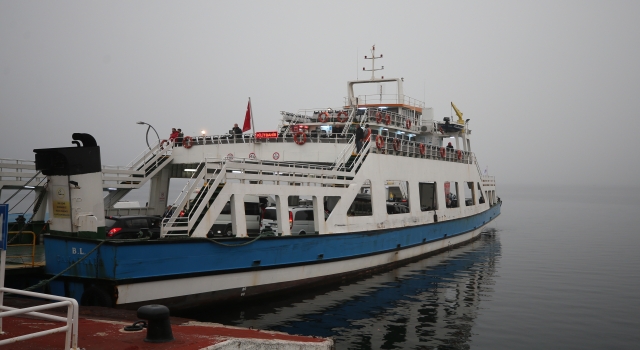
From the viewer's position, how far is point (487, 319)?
1387cm

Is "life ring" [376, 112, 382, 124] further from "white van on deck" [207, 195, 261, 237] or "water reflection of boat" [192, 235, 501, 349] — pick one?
"white van on deck" [207, 195, 261, 237]

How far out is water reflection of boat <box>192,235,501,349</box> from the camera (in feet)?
39.8

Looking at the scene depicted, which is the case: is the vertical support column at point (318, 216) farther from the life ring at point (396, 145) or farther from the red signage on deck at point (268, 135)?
the red signage on deck at point (268, 135)

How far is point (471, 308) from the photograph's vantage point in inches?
589

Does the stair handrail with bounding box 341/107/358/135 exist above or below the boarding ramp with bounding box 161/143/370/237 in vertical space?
above

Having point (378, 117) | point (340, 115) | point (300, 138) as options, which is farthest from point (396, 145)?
point (300, 138)

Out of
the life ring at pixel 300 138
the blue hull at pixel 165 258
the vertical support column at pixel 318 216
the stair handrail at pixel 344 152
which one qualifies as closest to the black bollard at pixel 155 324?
the blue hull at pixel 165 258

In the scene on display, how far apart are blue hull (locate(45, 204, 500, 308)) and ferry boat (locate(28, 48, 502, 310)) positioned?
0.03 m

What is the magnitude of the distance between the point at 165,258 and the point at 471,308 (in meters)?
8.78

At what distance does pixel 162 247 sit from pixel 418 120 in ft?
58.8

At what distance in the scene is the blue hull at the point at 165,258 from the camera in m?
11.4


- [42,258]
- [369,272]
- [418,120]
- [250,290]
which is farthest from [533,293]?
[42,258]

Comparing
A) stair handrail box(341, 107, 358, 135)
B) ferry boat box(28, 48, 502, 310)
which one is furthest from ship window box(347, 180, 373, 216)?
stair handrail box(341, 107, 358, 135)

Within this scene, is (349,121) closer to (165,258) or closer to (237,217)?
(237,217)
